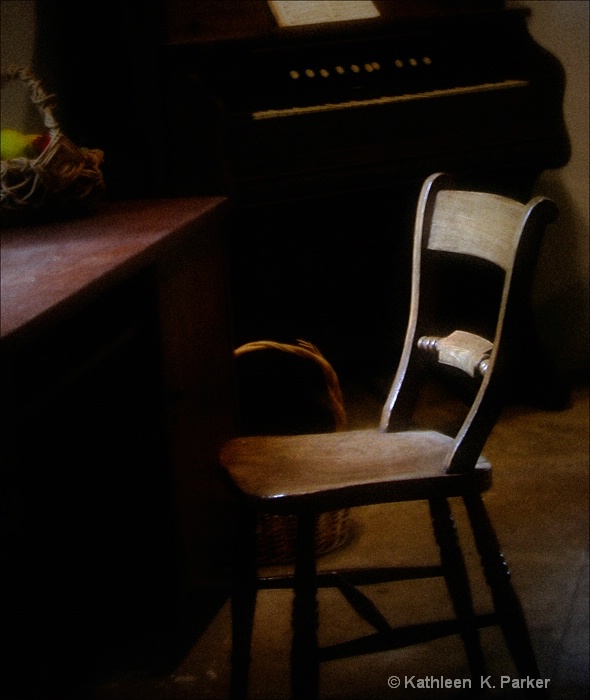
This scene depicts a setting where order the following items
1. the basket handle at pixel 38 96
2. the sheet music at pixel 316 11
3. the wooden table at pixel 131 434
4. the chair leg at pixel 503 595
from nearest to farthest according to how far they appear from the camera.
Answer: the chair leg at pixel 503 595 → the wooden table at pixel 131 434 → the basket handle at pixel 38 96 → the sheet music at pixel 316 11

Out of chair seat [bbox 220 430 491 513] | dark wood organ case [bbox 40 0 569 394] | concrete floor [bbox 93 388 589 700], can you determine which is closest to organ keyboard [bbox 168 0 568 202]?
dark wood organ case [bbox 40 0 569 394]

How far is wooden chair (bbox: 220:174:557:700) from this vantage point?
4.42 feet

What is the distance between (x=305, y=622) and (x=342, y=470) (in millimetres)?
225

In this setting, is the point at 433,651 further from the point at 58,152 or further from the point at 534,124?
the point at 534,124

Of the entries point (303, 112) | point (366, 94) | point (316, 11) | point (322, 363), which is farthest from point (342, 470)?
point (316, 11)

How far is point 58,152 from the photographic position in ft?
5.70

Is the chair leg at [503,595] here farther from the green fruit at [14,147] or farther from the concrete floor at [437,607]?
→ the green fruit at [14,147]

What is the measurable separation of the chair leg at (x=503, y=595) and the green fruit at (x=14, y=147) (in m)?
1.02

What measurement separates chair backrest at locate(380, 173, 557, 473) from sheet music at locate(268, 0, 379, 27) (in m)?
1.28

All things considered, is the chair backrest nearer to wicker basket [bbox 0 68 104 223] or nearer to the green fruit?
wicker basket [bbox 0 68 104 223]

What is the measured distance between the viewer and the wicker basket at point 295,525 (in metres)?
2.10

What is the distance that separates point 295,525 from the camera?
2162mm

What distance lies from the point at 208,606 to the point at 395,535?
0.58m

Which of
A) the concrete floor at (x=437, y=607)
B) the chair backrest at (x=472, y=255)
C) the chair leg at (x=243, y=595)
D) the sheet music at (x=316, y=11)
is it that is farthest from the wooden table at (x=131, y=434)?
the sheet music at (x=316, y=11)
